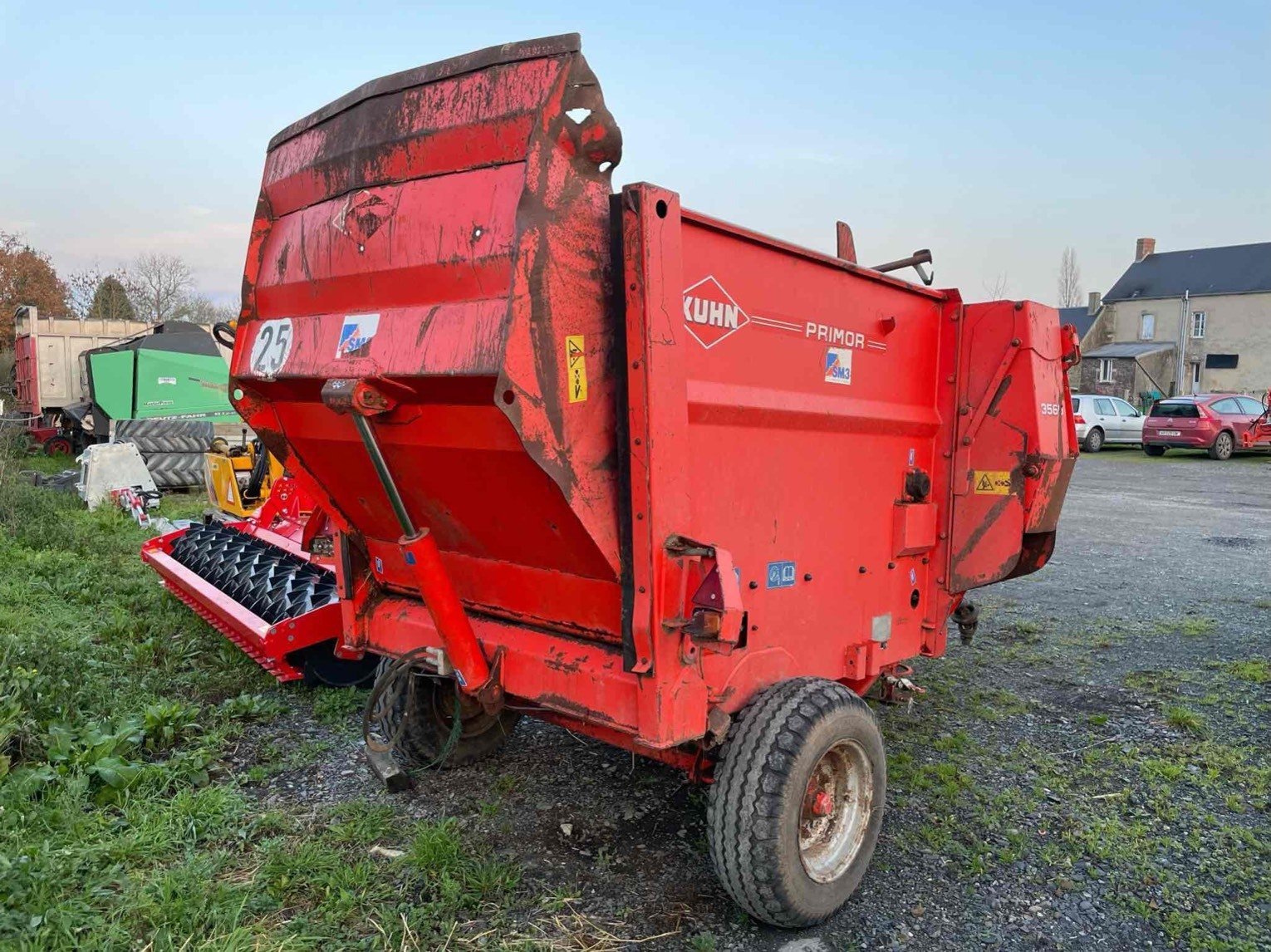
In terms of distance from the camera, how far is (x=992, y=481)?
4.02 m

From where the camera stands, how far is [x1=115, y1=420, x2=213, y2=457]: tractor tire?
12.2 meters

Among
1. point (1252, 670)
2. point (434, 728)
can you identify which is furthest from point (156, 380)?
point (1252, 670)

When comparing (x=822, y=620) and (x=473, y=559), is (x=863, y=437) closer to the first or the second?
(x=822, y=620)

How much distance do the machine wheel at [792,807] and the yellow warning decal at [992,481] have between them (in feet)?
4.69

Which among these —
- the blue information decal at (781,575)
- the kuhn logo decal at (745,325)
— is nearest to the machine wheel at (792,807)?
the blue information decal at (781,575)

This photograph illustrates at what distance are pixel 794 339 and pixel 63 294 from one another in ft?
117

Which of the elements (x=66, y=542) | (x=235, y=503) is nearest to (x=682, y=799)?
(x=235, y=503)

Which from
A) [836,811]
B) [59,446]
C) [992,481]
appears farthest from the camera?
[59,446]

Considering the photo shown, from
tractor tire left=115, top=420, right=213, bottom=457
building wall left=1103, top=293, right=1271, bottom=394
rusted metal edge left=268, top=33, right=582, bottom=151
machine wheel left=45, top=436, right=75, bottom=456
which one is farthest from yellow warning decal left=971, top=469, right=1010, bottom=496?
building wall left=1103, top=293, right=1271, bottom=394

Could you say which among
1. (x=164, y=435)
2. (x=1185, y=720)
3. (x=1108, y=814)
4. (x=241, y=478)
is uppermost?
(x=164, y=435)

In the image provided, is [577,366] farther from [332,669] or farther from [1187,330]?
[1187,330]

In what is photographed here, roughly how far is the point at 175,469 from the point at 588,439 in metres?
11.5

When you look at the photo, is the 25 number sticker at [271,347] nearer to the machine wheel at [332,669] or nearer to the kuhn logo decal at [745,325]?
the kuhn logo decal at [745,325]

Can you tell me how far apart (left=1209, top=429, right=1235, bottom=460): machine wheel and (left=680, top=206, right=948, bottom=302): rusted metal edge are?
63.3 ft
